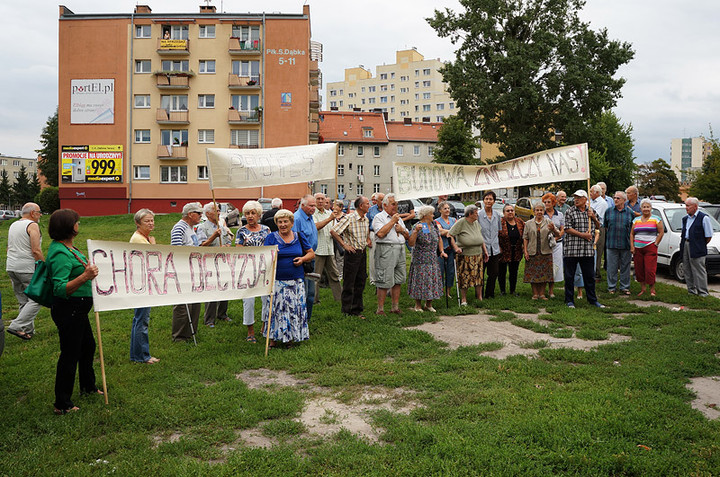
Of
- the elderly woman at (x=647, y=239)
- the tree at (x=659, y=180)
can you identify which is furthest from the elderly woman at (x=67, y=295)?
the tree at (x=659, y=180)

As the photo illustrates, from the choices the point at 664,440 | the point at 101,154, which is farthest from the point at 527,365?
the point at 101,154

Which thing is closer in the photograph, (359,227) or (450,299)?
(359,227)

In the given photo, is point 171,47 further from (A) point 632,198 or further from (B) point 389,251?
(B) point 389,251

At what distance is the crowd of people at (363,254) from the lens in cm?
576

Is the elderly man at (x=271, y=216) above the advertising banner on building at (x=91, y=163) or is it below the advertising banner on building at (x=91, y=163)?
below

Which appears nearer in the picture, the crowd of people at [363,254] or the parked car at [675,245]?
the crowd of people at [363,254]

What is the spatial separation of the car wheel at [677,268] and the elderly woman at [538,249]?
4.24 meters

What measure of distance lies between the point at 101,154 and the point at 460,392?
159 ft

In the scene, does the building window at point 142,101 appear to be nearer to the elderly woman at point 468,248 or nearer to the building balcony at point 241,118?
the building balcony at point 241,118

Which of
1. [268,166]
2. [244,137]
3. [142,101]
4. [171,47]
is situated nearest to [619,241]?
[268,166]

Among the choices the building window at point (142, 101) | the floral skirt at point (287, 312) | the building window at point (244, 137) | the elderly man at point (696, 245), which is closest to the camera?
the floral skirt at point (287, 312)

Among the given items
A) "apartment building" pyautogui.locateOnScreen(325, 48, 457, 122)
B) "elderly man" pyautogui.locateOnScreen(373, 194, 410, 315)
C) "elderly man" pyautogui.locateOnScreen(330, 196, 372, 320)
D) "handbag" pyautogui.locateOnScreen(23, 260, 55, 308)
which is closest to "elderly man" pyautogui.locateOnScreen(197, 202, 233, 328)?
"elderly man" pyautogui.locateOnScreen(330, 196, 372, 320)

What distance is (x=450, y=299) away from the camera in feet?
37.7

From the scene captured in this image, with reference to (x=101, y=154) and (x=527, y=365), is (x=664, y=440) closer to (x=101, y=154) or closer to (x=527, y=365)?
(x=527, y=365)
